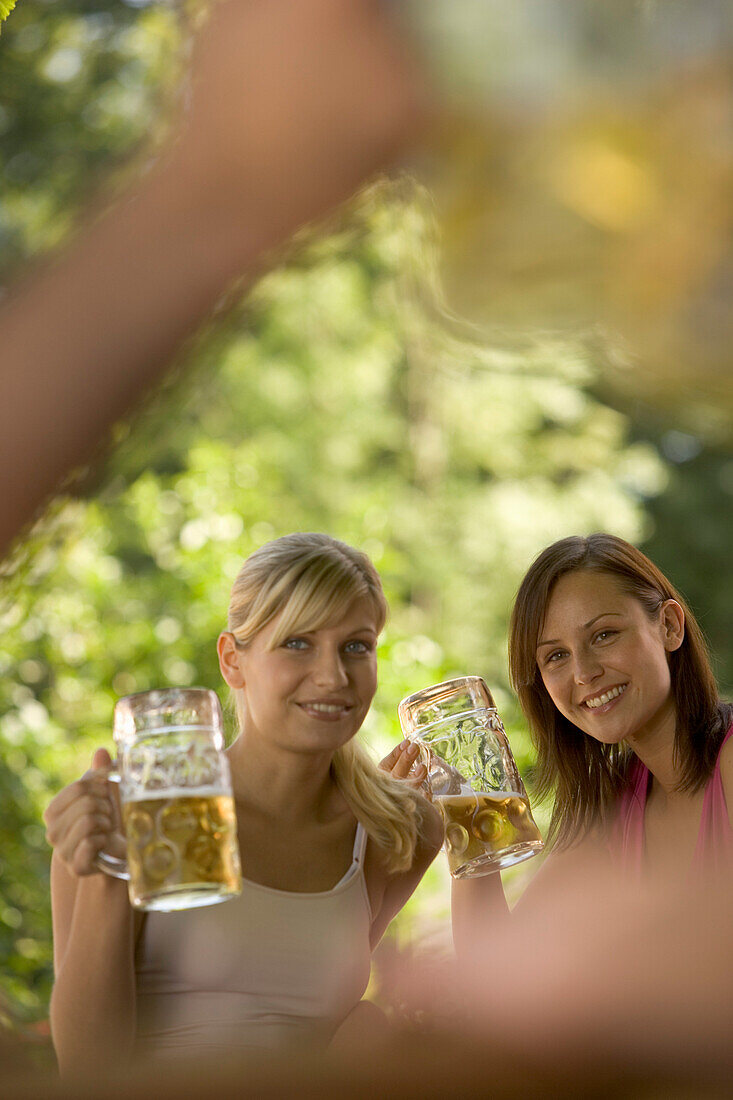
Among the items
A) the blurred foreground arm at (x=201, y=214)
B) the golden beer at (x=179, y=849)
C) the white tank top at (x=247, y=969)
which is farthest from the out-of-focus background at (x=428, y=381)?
the white tank top at (x=247, y=969)

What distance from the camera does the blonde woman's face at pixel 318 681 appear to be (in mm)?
958

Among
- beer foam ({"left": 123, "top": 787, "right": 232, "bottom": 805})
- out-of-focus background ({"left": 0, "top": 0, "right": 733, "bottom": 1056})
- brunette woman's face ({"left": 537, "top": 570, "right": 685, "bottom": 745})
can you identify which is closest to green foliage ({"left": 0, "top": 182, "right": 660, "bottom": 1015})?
out-of-focus background ({"left": 0, "top": 0, "right": 733, "bottom": 1056})

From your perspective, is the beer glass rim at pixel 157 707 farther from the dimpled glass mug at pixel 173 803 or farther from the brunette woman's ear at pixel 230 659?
the brunette woman's ear at pixel 230 659

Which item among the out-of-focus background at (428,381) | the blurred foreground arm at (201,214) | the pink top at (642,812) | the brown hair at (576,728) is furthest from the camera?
the brown hair at (576,728)

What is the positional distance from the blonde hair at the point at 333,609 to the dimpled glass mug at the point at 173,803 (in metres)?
0.23

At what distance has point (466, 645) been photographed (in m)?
4.93

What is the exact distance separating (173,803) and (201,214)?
0.56m

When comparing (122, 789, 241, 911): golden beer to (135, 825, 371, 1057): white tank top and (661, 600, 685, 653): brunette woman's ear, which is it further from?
(661, 600, 685, 653): brunette woman's ear

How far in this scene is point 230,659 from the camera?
1062 mm

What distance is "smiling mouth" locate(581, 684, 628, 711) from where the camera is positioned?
1.10 m

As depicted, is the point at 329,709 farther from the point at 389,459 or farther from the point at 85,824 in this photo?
the point at 389,459

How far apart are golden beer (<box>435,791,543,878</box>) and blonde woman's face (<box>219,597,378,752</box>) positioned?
0.12m

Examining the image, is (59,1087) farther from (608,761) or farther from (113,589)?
(113,589)

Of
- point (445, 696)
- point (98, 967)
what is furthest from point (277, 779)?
point (98, 967)
